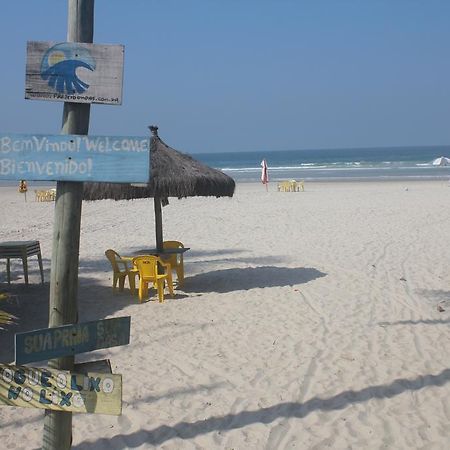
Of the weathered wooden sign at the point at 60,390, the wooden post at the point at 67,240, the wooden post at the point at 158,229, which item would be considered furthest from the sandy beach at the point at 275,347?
the weathered wooden sign at the point at 60,390

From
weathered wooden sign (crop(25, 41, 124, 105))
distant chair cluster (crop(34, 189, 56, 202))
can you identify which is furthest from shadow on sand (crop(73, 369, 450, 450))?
distant chair cluster (crop(34, 189, 56, 202))

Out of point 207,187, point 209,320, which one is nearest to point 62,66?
point 209,320

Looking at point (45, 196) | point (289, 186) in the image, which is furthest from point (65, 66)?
point (289, 186)

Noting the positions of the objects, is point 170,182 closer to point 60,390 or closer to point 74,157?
point 74,157

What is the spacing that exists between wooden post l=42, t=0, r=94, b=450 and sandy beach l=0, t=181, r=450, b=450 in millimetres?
1019

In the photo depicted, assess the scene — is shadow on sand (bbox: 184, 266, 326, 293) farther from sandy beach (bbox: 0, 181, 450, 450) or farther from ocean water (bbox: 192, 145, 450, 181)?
ocean water (bbox: 192, 145, 450, 181)

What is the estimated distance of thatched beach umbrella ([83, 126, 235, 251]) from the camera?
7.19m

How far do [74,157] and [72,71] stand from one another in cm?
38

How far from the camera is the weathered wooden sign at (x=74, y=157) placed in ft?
8.54

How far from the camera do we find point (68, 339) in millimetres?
2598

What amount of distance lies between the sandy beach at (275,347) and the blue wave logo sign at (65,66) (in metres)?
2.18

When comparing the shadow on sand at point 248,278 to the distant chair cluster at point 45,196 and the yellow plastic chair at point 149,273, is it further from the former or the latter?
the distant chair cluster at point 45,196

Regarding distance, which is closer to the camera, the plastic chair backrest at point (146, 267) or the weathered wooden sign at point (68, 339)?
the weathered wooden sign at point (68, 339)

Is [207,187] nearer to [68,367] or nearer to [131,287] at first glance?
Result: [131,287]
